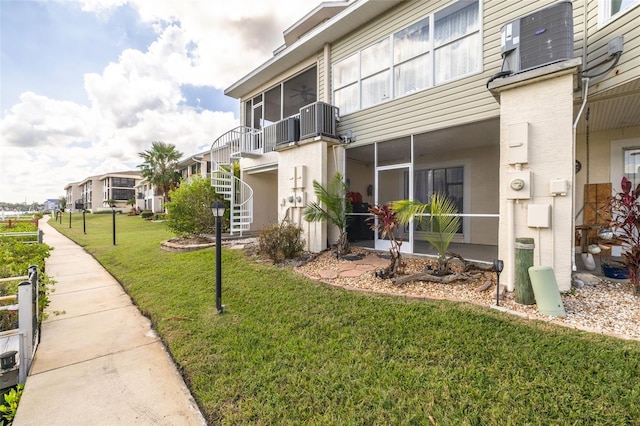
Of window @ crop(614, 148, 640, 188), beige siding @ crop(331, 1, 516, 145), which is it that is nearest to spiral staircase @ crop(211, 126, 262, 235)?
beige siding @ crop(331, 1, 516, 145)

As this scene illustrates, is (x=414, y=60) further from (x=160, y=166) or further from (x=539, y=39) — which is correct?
(x=160, y=166)

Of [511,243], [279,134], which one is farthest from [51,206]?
[511,243]

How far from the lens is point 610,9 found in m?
4.39

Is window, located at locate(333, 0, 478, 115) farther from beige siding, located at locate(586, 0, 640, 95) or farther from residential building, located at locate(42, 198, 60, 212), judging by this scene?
residential building, located at locate(42, 198, 60, 212)

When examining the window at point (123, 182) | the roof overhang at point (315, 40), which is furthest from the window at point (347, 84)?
the window at point (123, 182)

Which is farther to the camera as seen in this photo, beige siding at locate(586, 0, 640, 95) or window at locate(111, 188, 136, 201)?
window at locate(111, 188, 136, 201)

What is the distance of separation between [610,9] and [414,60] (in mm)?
3274

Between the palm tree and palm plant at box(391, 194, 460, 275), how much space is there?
92.7 feet

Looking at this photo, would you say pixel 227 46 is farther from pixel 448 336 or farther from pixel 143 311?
pixel 448 336

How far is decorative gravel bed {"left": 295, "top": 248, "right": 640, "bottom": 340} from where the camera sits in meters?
3.13

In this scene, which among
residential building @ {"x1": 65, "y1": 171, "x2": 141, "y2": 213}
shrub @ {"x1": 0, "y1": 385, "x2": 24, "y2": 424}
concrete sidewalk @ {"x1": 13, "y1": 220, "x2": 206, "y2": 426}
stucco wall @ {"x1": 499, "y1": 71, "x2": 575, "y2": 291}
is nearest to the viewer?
concrete sidewalk @ {"x1": 13, "y1": 220, "x2": 206, "y2": 426}

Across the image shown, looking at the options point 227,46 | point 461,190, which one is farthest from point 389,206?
point 227,46

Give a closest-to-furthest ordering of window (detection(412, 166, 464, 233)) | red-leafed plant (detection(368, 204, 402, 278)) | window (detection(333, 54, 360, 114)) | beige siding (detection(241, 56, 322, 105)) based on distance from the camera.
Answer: red-leafed plant (detection(368, 204, 402, 278)) < window (detection(333, 54, 360, 114)) < beige siding (detection(241, 56, 322, 105)) < window (detection(412, 166, 464, 233))

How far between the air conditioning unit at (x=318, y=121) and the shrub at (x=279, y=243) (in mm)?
2740
